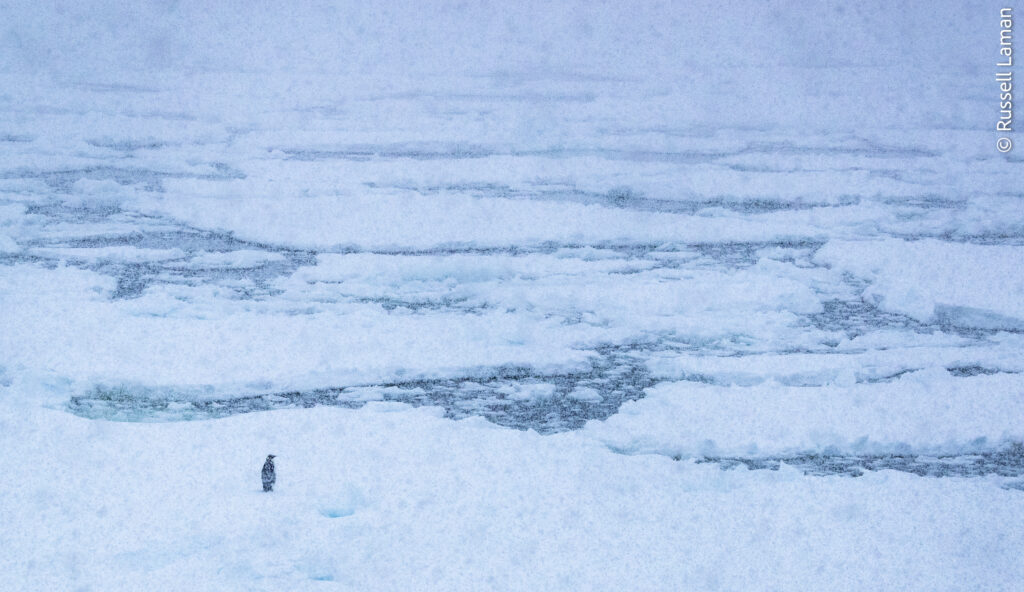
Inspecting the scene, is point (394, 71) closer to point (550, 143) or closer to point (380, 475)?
point (550, 143)

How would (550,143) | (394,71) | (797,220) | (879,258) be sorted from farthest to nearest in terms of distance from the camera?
(394,71) < (550,143) < (797,220) < (879,258)

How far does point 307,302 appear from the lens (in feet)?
19.3

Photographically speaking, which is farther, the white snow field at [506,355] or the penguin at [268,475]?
the penguin at [268,475]

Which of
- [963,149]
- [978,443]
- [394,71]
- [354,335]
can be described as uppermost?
[394,71]

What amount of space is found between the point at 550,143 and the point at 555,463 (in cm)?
817

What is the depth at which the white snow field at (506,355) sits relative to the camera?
126 inches

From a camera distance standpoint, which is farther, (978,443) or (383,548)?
(978,443)

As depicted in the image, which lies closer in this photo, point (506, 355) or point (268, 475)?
point (268, 475)

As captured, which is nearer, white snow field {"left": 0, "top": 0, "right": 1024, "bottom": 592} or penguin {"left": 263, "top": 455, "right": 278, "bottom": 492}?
white snow field {"left": 0, "top": 0, "right": 1024, "bottom": 592}

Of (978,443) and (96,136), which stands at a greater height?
(96,136)

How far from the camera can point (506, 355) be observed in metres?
5.05

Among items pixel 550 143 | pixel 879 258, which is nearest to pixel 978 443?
pixel 879 258

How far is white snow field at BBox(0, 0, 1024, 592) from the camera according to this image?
10.5 ft

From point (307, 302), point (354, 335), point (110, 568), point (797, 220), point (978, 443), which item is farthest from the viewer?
point (797, 220)
